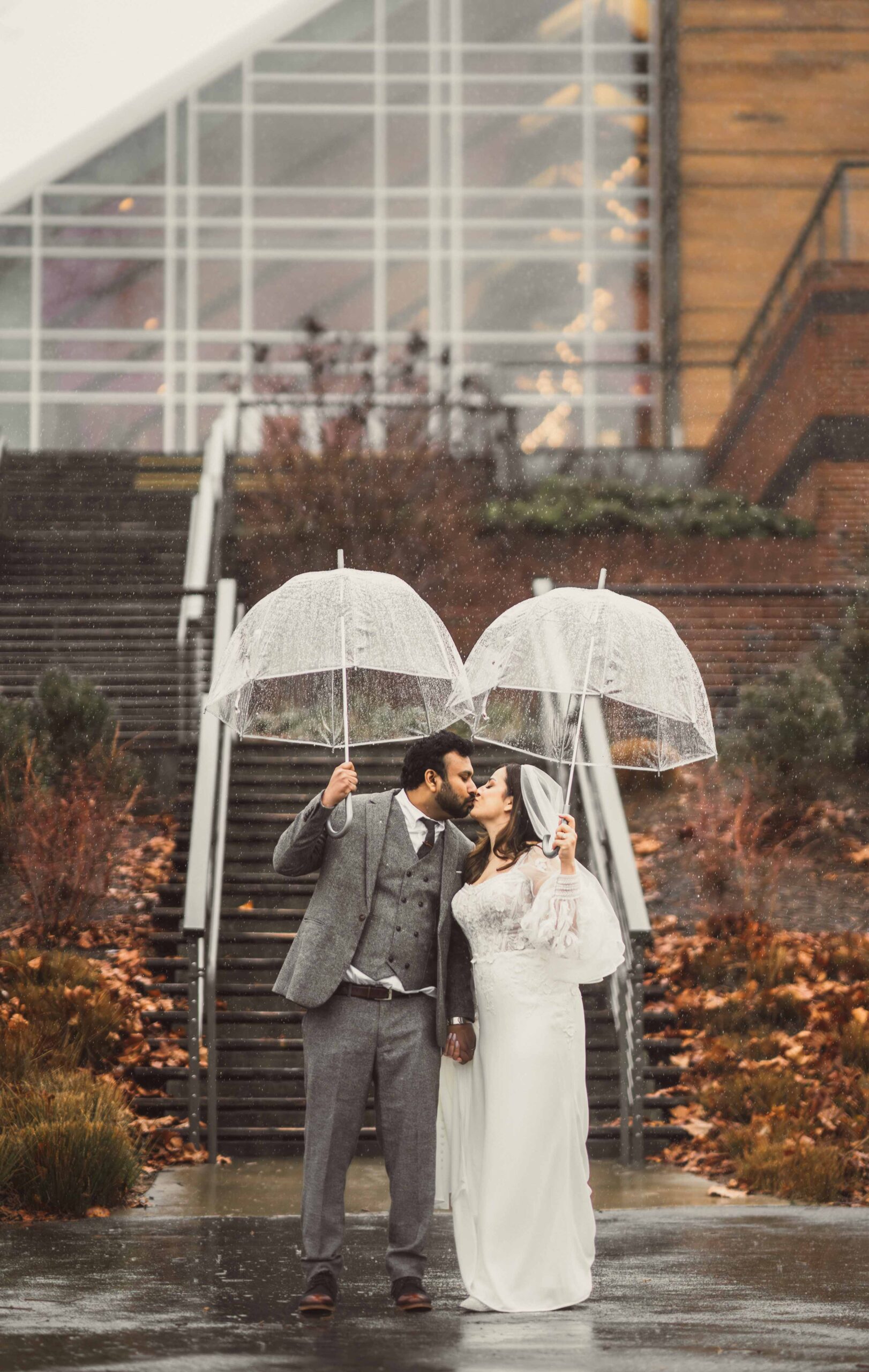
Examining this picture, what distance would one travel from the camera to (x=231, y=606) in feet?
46.9

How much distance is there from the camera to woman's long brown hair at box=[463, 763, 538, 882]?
5879 millimetres

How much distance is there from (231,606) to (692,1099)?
246 inches

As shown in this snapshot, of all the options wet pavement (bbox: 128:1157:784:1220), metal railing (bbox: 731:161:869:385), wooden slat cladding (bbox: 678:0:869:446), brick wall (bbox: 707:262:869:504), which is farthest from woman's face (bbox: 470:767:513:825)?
wooden slat cladding (bbox: 678:0:869:446)

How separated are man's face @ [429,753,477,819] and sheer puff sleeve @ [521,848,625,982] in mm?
328

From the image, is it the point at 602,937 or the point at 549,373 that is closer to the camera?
the point at 602,937

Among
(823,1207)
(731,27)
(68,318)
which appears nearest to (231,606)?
(823,1207)

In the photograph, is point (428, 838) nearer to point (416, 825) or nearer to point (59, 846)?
point (416, 825)

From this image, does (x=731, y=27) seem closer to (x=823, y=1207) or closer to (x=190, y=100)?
(x=190, y=100)

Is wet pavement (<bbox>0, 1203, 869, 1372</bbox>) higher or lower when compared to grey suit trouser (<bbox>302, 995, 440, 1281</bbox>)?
lower

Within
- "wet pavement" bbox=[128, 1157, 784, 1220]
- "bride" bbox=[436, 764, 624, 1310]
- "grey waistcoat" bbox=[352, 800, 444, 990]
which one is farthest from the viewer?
"wet pavement" bbox=[128, 1157, 784, 1220]

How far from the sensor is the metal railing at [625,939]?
9.25 meters

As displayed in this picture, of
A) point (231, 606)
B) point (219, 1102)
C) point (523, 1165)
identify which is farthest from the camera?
point (231, 606)

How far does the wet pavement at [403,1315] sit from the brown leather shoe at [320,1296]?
0.06 meters

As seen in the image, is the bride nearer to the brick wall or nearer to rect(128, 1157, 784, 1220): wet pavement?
rect(128, 1157, 784, 1220): wet pavement
